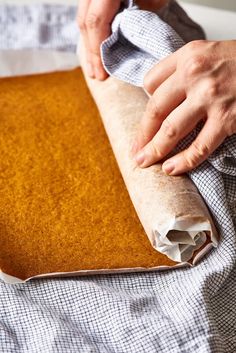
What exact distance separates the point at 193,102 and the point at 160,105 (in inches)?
2.7

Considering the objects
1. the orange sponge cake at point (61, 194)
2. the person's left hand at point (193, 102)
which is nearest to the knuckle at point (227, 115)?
the person's left hand at point (193, 102)

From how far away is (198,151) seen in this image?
1.14m

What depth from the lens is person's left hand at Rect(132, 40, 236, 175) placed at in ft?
3.68

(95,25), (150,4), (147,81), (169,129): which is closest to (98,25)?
(95,25)

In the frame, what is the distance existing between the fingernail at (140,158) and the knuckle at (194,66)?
0.56 ft

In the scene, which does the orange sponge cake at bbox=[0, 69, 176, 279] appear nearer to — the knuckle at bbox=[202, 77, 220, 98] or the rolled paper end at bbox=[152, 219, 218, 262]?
the rolled paper end at bbox=[152, 219, 218, 262]

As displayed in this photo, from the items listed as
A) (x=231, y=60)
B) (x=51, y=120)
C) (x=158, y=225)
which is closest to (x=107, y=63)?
(x=51, y=120)

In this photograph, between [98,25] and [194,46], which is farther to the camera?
[98,25]

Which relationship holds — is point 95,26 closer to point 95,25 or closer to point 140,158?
point 95,25

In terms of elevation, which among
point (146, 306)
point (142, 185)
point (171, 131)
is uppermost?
point (171, 131)

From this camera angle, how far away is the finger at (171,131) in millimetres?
1131

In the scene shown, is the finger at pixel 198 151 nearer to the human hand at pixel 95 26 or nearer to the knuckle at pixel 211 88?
the knuckle at pixel 211 88

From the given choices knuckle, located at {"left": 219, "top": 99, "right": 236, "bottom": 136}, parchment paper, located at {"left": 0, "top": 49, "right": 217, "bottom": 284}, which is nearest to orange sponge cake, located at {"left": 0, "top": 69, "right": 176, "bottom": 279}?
parchment paper, located at {"left": 0, "top": 49, "right": 217, "bottom": 284}

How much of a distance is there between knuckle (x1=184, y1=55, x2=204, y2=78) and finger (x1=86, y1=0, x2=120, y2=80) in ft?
1.15
